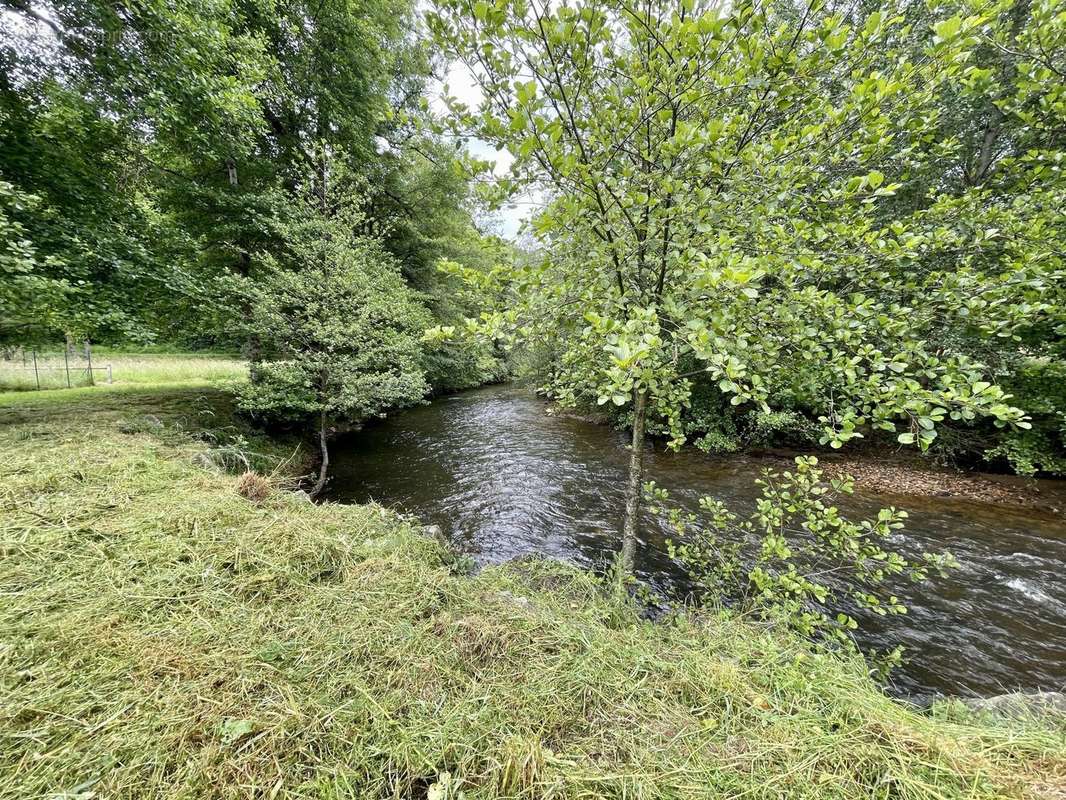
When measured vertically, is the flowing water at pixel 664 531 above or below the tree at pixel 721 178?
below

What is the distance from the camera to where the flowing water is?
11.9ft

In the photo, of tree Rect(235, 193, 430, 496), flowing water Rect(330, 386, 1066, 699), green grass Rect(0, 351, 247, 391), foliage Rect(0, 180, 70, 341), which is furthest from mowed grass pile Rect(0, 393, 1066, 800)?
green grass Rect(0, 351, 247, 391)

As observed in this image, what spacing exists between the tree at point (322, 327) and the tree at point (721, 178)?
5.86 metres

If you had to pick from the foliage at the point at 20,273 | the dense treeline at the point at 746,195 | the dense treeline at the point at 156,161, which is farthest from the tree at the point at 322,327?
the dense treeline at the point at 746,195

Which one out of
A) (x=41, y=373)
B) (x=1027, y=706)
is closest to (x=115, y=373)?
(x=41, y=373)

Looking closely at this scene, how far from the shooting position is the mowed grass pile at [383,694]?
141 cm

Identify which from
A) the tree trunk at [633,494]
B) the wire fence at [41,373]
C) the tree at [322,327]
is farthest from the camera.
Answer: the wire fence at [41,373]

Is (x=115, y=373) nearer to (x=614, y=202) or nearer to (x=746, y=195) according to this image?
(x=614, y=202)

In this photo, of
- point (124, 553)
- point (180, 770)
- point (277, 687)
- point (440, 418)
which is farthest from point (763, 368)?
point (440, 418)

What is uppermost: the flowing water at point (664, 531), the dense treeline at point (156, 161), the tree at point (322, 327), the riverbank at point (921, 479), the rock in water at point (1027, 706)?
the dense treeline at point (156, 161)

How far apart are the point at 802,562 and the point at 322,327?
9.05 meters

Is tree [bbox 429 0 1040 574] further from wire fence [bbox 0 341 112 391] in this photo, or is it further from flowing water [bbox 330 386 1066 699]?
wire fence [bbox 0 341 112 391]

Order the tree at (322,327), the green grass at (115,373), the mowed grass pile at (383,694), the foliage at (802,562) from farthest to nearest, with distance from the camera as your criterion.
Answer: the green grass at (115,373)
the tree at (322,327)
the foliage at (802,562)
the mowed grass pile at (383,694)

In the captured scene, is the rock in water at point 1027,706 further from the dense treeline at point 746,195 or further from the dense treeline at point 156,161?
the dense treeline at point 156,161
